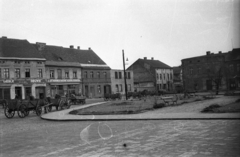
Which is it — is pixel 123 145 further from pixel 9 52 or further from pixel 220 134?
pixel 9 52

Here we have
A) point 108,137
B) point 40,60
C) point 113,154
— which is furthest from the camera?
point 40,60

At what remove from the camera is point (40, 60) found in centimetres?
4216

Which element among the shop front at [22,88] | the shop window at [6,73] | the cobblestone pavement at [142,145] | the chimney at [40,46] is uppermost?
the chimney at [40,46]

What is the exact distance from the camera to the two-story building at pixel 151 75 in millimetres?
66562

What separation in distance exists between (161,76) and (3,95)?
41994 millimetres

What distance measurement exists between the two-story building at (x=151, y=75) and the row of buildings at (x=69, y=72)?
0.82 ft

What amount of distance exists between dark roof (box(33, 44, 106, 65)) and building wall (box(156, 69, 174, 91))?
1933cm

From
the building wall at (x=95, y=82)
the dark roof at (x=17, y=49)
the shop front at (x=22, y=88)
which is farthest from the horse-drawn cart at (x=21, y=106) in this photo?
the building wall at (x=95, y=82)

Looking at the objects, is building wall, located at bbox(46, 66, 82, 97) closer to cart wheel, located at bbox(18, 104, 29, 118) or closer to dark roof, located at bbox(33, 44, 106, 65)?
dark roof, located at bbox(33, 44, 106, 65)

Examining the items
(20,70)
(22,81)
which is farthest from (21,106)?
(20,70)

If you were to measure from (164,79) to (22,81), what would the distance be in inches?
1584

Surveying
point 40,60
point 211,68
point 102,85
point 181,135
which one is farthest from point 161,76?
point 181,135

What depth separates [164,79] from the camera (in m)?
70.2

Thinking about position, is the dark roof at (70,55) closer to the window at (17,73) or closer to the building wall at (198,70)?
the window at (17,73)
